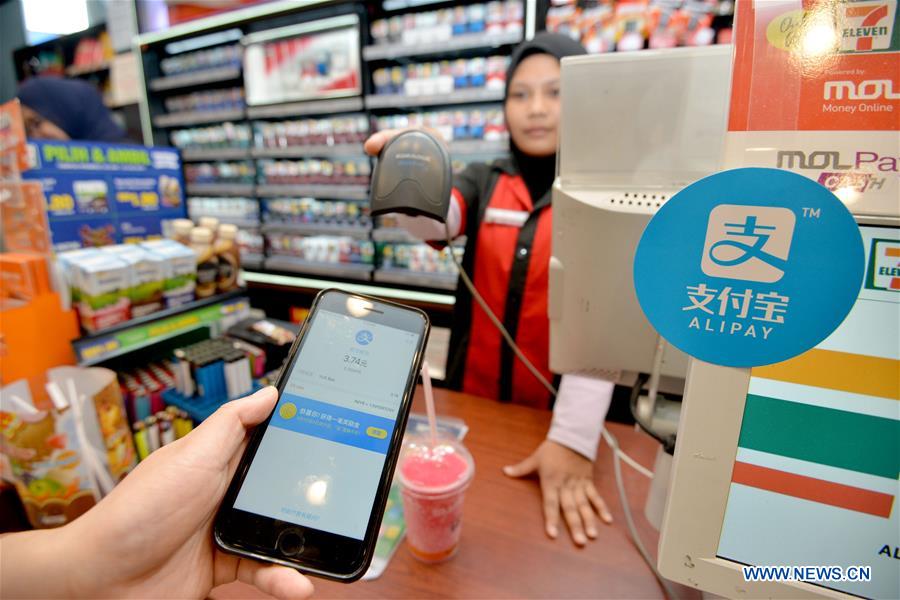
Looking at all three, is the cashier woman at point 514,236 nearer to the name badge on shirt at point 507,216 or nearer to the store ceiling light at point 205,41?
the name badge on shirt at point 507,216

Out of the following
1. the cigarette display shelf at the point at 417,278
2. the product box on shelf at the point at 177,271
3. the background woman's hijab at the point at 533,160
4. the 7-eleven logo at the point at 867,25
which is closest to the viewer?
the 7-eleven logo at the point at 867,25

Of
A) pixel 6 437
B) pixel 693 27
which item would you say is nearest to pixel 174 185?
pixel 6 437

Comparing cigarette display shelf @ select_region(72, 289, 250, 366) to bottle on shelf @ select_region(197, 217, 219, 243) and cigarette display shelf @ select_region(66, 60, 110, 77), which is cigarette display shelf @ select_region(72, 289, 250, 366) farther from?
cigarette display shelf @ select_region(66, 60, 110, 77)

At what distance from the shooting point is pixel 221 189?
3.16 metres

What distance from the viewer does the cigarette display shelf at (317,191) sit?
2697 millimetres

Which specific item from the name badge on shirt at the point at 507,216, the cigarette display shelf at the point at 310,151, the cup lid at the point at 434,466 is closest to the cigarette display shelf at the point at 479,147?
the cigarette display shelf at the point at 310,151

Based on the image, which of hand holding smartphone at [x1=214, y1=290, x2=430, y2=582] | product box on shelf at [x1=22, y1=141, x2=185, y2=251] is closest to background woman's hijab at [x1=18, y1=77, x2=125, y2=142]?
product box on shelf at [x1=22, y1=141, x2=185, y2=251]

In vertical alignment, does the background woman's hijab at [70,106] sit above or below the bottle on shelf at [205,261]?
above

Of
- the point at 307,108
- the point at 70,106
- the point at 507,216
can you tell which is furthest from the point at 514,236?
the point at 70,106

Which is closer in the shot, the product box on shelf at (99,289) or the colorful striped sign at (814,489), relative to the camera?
the colorful striped sign at (814,489)

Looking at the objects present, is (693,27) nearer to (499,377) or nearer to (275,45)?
(499,377)

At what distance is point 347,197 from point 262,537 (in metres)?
2.47

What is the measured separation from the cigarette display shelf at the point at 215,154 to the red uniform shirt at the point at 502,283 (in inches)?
84.8

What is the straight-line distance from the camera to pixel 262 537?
51cm
